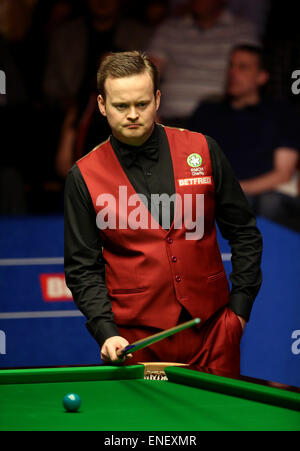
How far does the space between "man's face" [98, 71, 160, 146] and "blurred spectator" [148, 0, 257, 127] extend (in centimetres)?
219

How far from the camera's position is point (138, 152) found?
272 cm

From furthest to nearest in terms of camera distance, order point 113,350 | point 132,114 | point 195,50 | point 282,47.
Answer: point 282,47, point 195,50, point 132,114, point 113,350

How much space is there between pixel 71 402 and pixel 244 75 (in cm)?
323

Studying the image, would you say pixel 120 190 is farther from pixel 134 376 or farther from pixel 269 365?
pixel 269 365

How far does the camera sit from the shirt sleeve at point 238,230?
2715 mm

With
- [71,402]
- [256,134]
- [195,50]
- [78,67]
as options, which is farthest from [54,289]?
[71,402]

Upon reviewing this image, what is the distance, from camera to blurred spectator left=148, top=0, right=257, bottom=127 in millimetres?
4793

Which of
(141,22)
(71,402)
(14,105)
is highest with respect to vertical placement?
(141,22)

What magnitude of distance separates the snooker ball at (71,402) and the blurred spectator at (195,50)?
302 centimetres

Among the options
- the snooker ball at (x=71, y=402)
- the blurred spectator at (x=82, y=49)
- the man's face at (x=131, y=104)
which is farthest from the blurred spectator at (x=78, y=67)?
the snooker ball at (x=71, y=402)

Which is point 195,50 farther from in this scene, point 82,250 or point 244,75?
point 82,250

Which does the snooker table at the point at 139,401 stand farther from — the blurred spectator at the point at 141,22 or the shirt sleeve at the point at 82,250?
the blurred spectator at the point at 141,22
